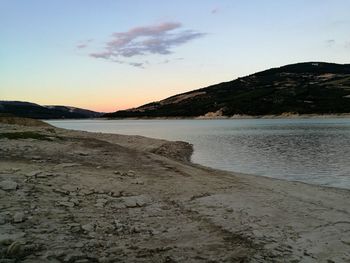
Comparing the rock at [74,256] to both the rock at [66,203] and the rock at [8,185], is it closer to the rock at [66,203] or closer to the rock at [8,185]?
the rock at [66,203]

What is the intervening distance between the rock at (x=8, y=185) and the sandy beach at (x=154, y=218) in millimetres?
41

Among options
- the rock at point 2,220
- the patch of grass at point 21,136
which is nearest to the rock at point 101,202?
the rock at point 2,220

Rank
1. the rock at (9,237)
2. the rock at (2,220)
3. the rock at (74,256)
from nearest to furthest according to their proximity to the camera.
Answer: the rock at (74,256)
the rock at (9,237)
the rock at (2,220)

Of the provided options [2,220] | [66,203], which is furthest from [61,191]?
[2,220]

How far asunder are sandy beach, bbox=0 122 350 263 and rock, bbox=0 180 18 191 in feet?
0.13

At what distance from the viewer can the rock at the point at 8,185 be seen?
1339 cm

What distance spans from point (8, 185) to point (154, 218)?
5115 mm

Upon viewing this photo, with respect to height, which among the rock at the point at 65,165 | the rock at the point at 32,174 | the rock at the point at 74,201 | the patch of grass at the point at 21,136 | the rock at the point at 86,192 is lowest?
the rock at the point at 74,201

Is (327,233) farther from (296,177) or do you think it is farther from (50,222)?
(296,177)

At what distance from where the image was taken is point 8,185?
13602 mm

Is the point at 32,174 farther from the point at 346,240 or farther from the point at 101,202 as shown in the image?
the point at 346,240

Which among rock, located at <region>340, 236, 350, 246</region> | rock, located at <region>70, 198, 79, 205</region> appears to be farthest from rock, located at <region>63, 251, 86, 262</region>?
rock, located at <region>340, 236, 350, 246</region>

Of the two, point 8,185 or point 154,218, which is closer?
point 154,218

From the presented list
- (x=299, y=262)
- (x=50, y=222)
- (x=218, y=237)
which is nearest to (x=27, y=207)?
(x=50, y=222)
